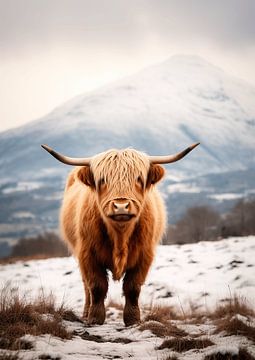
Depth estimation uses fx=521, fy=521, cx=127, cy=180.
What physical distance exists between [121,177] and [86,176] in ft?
1.99

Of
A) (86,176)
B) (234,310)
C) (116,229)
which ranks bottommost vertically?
(234,310)

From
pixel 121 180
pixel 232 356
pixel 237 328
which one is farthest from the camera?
pixel 121 180

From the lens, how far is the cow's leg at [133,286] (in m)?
6.23

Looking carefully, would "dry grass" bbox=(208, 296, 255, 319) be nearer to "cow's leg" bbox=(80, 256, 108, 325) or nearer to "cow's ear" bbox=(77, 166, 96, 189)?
"cow's leg" bbox=(80, 256, 108, 325)

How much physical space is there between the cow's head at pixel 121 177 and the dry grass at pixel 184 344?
1329mm

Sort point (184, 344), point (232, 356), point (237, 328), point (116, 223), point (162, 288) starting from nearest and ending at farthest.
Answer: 1. point (232, 356)
2. point (184, 344)
3. point (237, 328)
4. point (116, 223)
5. point (162, 288)

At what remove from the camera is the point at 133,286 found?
248 inches

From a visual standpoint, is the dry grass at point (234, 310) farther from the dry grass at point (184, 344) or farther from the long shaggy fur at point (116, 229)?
the dry grass at point (184, 344)

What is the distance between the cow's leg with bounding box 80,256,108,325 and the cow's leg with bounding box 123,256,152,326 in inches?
10.6

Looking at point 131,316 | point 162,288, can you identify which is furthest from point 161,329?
point 162,288

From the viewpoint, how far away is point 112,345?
4641mm

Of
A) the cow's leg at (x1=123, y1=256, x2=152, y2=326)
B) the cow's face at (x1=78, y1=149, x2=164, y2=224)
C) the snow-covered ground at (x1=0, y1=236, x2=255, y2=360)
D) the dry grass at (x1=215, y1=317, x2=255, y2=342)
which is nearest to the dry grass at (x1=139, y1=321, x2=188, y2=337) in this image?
the snow-covered ground at (x1=0, y1=236, x2=255, y2=360)

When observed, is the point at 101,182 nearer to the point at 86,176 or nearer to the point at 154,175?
the point at 86,176

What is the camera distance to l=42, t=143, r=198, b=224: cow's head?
5.27m
